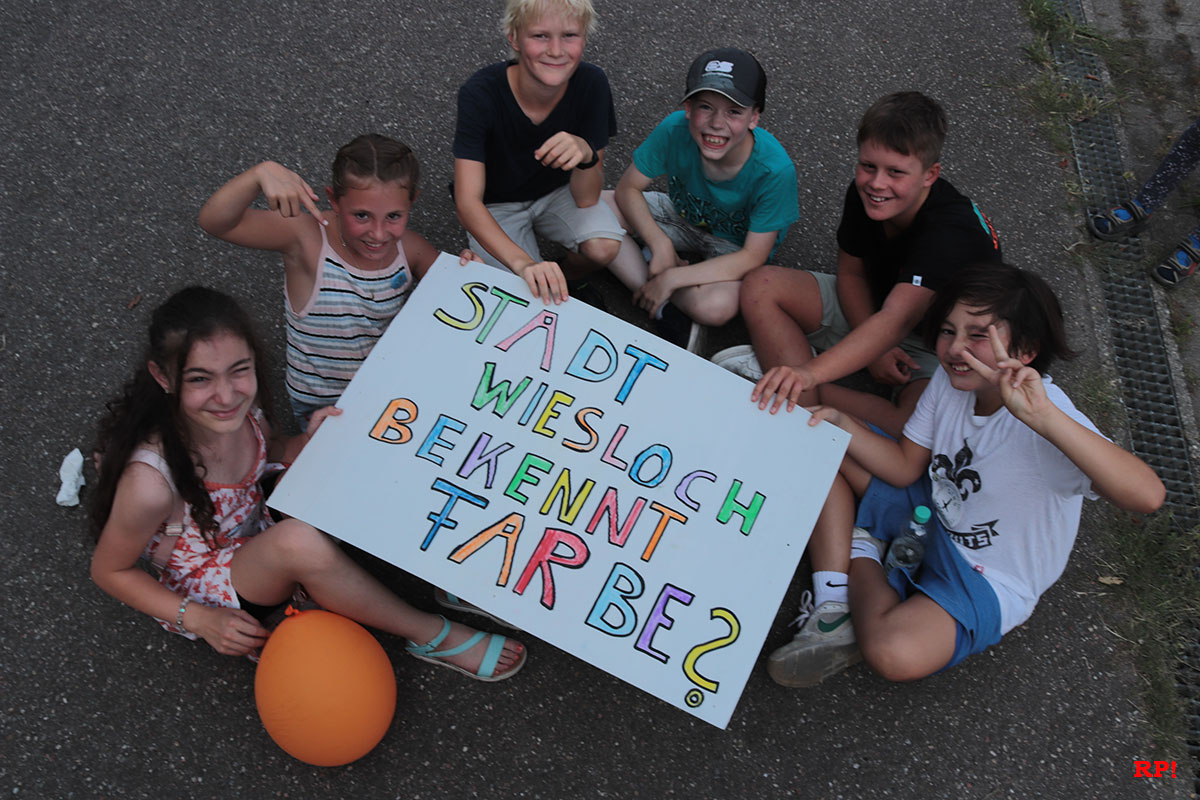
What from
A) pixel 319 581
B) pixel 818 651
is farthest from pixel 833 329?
pixel 319 581

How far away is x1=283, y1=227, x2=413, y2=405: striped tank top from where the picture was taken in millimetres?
2176

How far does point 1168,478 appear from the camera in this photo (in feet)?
8.55

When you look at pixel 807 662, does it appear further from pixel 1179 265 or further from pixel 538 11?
pixel 1179 265

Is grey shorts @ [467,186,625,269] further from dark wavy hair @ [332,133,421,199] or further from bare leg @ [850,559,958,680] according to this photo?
bare leg @ [850,559,958,680]

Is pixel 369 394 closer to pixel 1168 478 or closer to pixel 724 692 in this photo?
pixel 724 692

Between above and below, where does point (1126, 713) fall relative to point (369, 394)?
below

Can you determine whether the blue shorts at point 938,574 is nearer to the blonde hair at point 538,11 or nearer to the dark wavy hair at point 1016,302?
the dark wavy hair at point 1016,302

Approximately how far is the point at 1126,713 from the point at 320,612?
1.94 metres

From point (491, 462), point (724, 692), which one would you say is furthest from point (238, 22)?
point (724, 692)

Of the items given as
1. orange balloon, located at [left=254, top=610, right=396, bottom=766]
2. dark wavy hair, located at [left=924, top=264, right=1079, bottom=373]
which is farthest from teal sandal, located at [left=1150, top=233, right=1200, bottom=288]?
orange balloon, located at [left=254, top=610, right=396, bottom=766]

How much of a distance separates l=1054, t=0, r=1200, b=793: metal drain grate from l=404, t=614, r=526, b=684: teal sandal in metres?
1.69

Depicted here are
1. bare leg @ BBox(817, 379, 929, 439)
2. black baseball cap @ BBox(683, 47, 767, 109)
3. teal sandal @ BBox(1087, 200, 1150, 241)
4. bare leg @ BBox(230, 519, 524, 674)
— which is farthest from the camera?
teal sandal @ BBox(1087, 200, 1150, 241)

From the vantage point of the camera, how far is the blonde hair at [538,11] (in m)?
2.21

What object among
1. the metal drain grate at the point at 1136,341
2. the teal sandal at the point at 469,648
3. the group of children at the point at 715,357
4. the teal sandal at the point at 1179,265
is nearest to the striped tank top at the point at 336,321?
the group of children at the point at 715,357
